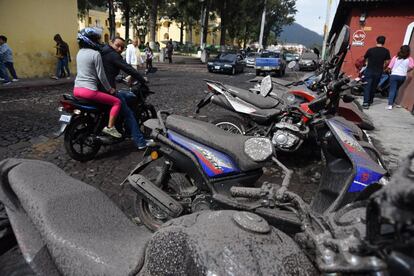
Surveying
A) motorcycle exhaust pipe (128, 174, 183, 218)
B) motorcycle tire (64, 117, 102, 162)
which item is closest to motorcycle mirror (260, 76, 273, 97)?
motorcycle tire (64, 117, 102, 162)

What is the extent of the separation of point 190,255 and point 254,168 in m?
1.73

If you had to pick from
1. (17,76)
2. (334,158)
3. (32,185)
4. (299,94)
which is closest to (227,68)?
(17,76)

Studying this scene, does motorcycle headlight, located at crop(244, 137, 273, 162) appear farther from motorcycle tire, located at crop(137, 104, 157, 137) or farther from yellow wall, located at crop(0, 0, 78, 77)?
yellow wall, located at crop(0, 0, 78, 77)

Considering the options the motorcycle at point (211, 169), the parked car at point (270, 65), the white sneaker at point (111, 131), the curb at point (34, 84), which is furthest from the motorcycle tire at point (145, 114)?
the parked car at point (270, 65)

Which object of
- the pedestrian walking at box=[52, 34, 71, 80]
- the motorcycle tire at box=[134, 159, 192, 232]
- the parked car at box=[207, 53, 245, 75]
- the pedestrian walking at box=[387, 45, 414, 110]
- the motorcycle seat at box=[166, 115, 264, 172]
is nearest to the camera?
the motorcycle seat at box=[166, 115, 264, 172]

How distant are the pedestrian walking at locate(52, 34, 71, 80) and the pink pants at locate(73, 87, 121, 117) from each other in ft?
32.2

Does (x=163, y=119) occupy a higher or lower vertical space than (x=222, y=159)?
higher

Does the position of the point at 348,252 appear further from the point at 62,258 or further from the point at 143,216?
the point at 143,216

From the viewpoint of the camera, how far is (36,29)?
13.5m

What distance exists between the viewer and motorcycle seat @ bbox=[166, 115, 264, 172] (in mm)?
2715

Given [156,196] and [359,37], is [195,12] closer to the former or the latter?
[359,37]

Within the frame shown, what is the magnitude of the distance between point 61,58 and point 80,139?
10.1m

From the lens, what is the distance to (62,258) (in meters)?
1.43

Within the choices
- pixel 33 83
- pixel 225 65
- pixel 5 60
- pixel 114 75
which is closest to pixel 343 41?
pixel 114 75
